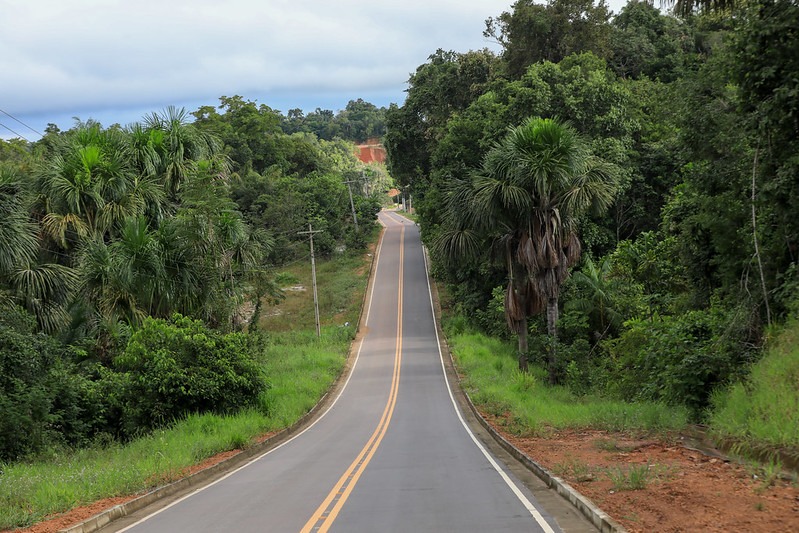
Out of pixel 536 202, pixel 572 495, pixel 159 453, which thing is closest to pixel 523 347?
pixel 536 202

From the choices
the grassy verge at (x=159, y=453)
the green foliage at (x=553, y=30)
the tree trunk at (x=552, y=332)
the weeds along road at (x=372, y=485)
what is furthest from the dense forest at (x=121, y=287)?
the green foliage at (x=553, y=30)

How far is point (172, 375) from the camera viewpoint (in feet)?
69.6

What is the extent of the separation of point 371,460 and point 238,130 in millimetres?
89174

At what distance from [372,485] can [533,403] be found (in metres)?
12.8

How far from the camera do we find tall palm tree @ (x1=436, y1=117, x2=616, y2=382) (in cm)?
2634

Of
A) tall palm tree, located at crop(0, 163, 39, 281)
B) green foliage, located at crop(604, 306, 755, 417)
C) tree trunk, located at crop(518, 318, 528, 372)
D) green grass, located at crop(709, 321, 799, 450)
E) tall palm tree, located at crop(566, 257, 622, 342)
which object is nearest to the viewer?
green grass, located at crop(709, 321, 799, 450)

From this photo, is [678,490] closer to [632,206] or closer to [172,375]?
[172,375]

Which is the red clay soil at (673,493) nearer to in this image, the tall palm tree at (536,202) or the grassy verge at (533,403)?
the grassy verge at (533,403)

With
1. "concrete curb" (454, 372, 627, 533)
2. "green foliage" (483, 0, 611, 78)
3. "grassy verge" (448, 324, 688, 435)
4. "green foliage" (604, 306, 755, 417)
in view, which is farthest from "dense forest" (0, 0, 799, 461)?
"green foliage" (483, 0, 611, 78)

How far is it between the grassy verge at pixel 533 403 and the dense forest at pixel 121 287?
8.93m

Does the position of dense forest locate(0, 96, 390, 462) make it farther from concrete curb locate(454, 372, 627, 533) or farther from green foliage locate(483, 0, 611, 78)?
green foliage locate(483, 0, 611, 78)

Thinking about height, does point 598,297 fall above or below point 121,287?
below

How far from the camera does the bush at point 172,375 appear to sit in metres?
21.3

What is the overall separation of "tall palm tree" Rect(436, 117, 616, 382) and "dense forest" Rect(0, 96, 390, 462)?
9426 mm
